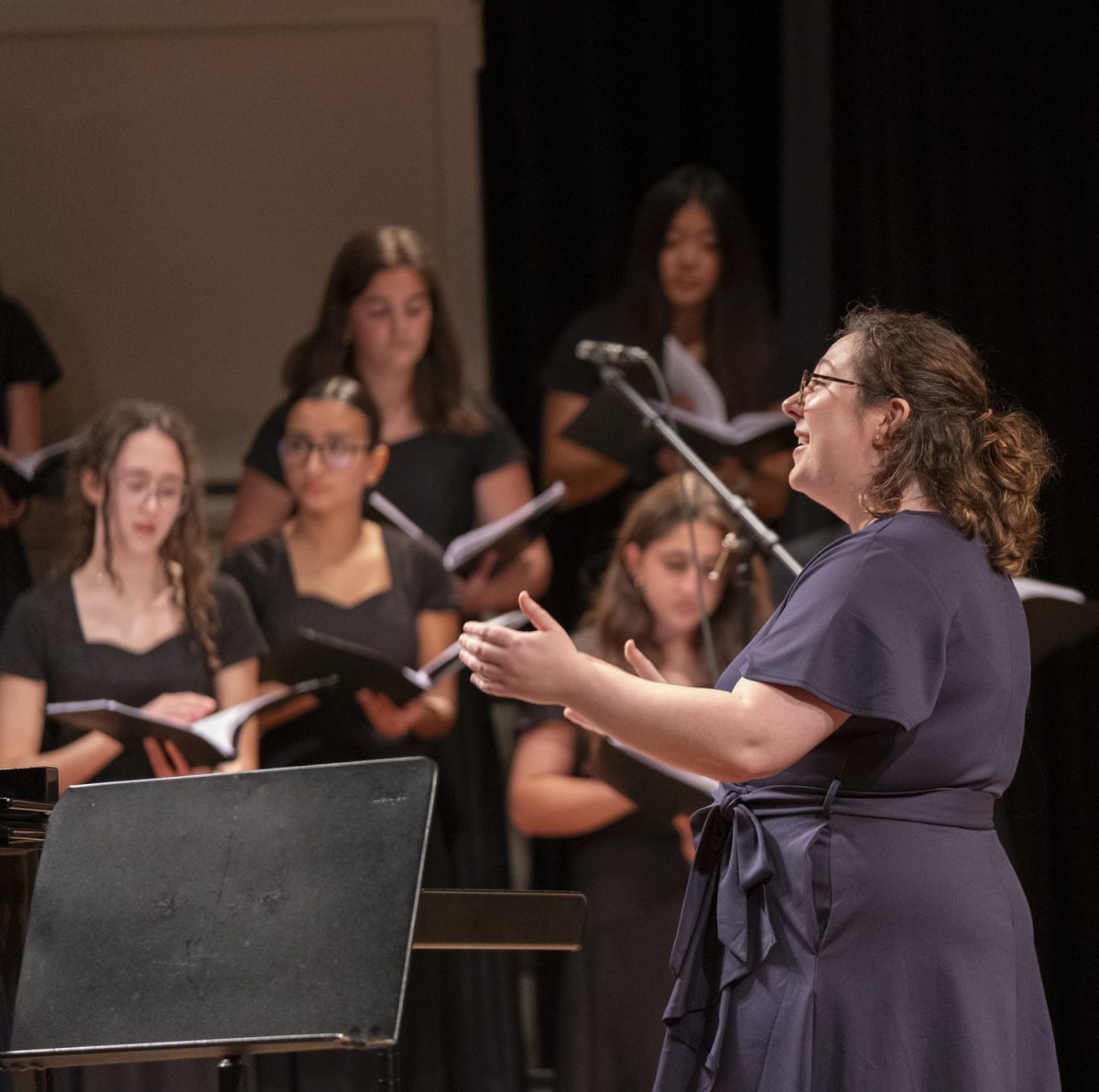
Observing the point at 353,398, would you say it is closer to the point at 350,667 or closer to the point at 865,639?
the point at 350,667

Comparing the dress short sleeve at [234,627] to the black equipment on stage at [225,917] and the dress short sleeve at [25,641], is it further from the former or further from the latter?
the black equipment on stage at [225,917]

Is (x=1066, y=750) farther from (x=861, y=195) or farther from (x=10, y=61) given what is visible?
(x=10, y=61)

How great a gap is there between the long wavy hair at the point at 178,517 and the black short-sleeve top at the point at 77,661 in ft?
0.16

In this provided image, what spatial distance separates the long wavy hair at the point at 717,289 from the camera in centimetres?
396

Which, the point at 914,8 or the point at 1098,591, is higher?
the point at 914,8

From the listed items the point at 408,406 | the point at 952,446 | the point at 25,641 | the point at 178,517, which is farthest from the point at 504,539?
the point at 952,446

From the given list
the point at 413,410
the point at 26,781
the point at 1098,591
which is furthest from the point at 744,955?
the point at 1098,591

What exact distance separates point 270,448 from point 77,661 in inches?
31.5

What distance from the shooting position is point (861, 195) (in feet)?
13.1

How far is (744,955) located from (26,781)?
2.74 ft

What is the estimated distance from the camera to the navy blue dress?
161cm

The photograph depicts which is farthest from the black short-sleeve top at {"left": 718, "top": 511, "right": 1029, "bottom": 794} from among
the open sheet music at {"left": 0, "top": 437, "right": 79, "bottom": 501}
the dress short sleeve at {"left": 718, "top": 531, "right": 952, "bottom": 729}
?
the open sheet music at {"left": 0, "top": 437, "right": 79, "bottom": 501}

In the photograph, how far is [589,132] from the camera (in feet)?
14.2

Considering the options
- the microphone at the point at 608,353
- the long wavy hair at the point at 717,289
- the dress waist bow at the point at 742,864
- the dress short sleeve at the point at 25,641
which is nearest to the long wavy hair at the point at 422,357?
the long wavy hair at the point at 717,289
